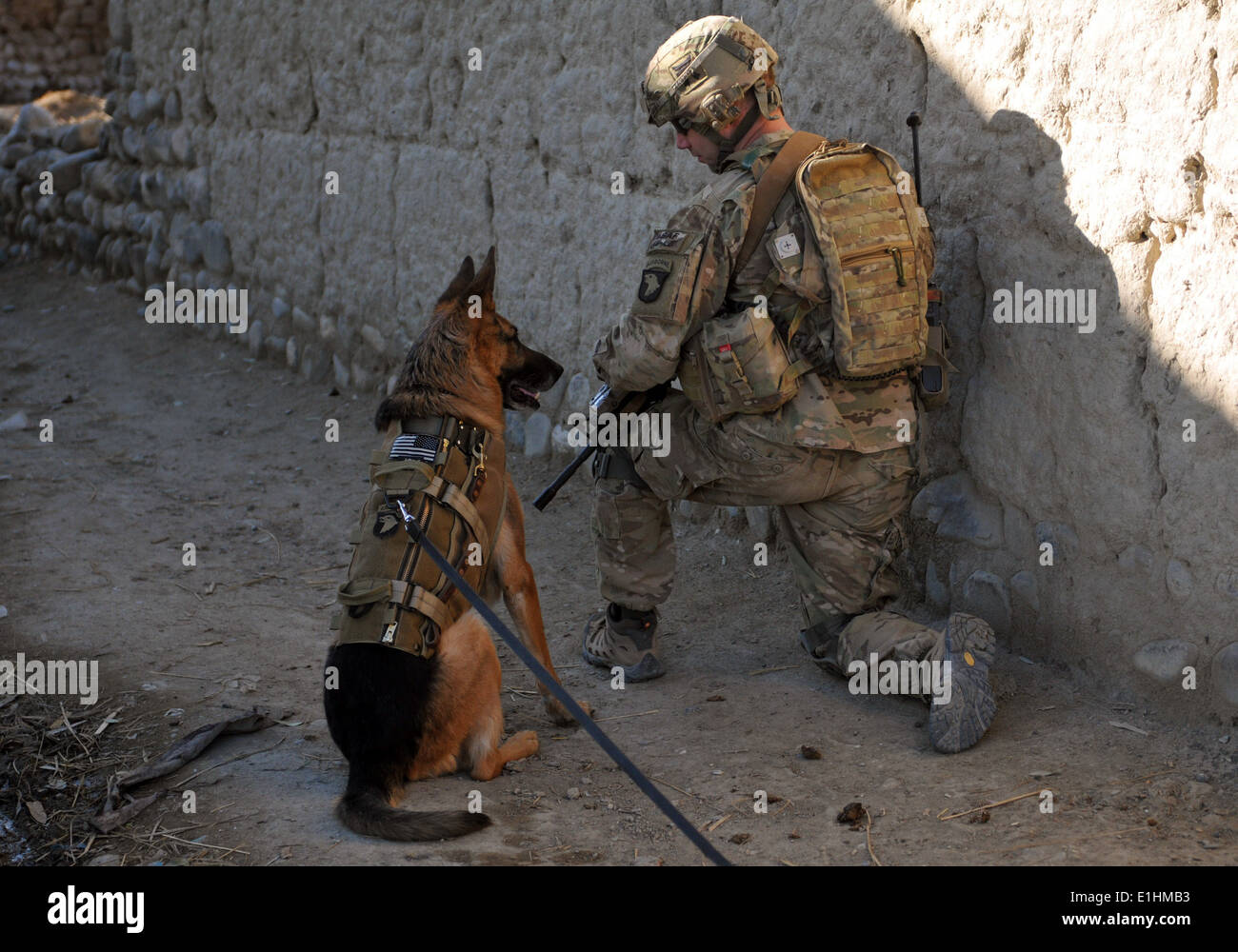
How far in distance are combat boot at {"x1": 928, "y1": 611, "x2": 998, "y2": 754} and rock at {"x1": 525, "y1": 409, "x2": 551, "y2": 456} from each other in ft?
9.89

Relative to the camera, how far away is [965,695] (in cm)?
329

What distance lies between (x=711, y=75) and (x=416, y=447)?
4.56 feet

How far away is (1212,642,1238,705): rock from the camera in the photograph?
3115 millimetres

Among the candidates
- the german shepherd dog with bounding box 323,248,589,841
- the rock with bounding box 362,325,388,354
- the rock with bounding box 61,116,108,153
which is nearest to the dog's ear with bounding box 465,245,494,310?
the german shepherd dog with bounding box 323,248,589,841

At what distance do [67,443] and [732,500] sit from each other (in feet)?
14.6

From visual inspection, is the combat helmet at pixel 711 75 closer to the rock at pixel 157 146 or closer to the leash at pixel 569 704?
the leash at pixel 569 704

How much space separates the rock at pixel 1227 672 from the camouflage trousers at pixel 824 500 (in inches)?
27.7

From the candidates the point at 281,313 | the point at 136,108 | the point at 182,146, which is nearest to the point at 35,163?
the point at 136,108

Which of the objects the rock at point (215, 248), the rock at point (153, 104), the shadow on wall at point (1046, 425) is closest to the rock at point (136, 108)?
the rock at point (153, 104)

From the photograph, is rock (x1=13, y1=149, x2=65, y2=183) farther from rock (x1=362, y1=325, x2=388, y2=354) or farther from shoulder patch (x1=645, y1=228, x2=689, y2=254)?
shoulder patch (x1=645, y1=228, x2=689, y2=254)

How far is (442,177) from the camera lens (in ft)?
20.6

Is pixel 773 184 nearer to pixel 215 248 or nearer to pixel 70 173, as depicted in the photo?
pixel 215 248
